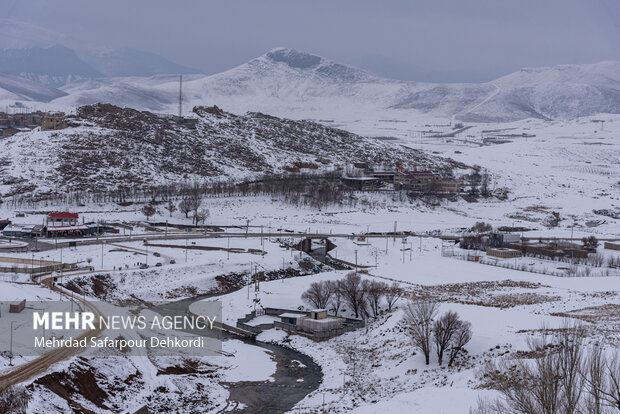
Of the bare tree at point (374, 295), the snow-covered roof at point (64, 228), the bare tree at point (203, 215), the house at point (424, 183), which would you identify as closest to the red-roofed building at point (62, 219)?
the snow-covered roof at point (64, 228)

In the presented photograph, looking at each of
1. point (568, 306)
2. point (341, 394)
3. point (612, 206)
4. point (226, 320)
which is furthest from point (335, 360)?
point (612, 206)

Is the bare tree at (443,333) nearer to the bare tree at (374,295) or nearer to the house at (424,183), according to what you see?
the bare tree at (374,295)

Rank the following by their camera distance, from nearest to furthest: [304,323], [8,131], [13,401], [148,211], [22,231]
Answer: [13,401] → [304,323] → [22,231] → [148,211] → [8,131]

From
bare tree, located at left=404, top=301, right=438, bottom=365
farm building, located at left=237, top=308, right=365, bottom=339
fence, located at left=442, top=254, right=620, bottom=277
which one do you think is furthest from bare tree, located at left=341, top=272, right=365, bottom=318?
fence, located at left=442, top=254, right=620, bottom=277

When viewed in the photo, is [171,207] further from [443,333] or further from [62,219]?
[443,333]

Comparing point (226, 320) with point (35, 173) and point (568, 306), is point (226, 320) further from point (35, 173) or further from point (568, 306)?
point (35, 173)

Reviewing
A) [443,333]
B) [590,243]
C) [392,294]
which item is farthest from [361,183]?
[443,333]
